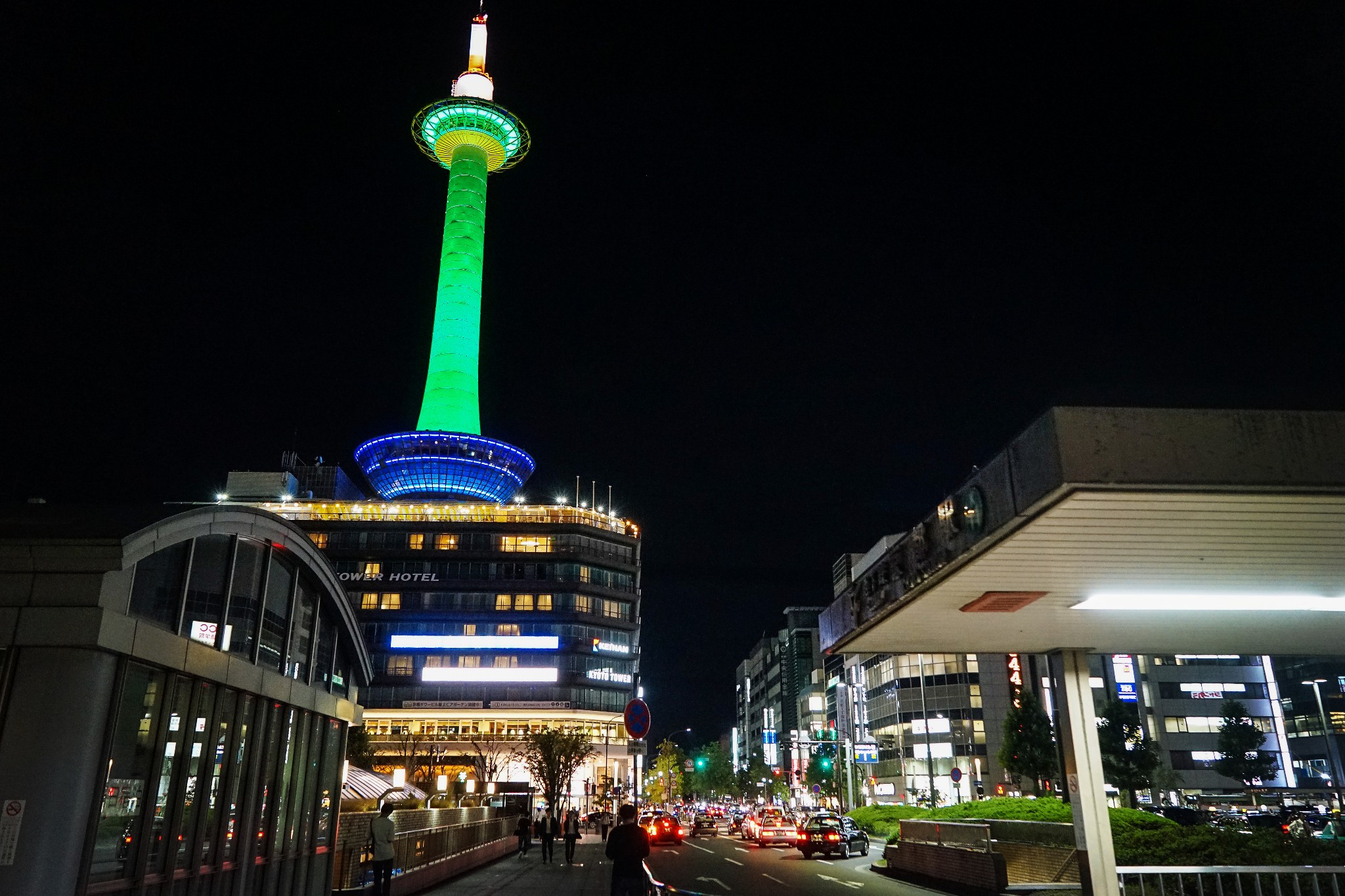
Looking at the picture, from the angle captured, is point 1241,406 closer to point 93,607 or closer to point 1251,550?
point 1251,550

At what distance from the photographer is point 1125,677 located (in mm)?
85750

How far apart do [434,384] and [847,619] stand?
116 meters

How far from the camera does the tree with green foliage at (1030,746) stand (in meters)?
59.6

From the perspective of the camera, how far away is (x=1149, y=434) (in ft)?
28.8

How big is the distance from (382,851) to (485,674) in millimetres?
90771

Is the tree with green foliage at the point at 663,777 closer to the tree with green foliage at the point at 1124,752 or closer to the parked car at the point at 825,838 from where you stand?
the tree with green foliage at the point at 1124,752

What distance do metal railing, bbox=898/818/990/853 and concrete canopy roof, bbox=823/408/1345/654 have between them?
8162mm

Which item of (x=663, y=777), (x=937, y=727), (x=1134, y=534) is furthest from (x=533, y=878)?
(x=663, y=777)

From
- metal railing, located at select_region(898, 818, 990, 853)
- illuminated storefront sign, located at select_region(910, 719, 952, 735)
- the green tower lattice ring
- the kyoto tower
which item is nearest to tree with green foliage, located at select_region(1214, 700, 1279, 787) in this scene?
illuminated storefront sign, located at select_region(910, 719, 952, 735)

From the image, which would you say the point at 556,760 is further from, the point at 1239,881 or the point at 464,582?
the point at 464,582

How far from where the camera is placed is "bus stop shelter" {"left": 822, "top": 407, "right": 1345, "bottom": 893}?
28.8 feet

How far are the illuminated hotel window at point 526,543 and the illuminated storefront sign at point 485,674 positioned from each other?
1400 centimetres

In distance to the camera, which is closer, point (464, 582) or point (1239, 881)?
point (1239, 881)

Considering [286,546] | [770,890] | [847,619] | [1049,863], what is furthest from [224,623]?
[1049,863]
